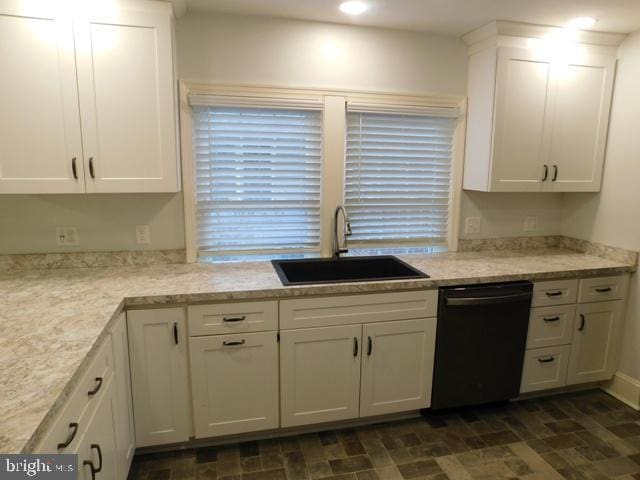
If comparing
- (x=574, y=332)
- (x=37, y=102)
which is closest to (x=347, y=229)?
(x=574, y=332)

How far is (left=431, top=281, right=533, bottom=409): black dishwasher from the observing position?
2.28m

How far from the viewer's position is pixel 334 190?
2.64m

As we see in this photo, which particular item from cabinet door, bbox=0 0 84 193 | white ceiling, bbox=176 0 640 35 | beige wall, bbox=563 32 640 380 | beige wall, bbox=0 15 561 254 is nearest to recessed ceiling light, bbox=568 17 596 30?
white ceiling, bbox=176 0 640 35

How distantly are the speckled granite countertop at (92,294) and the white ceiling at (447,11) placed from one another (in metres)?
1.43

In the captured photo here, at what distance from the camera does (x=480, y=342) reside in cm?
236

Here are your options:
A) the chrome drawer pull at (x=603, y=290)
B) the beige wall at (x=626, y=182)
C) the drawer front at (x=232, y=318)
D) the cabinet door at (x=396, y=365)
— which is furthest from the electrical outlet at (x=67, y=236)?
the beige wall at (x=626, y=182)

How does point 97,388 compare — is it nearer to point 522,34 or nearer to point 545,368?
point 545,368

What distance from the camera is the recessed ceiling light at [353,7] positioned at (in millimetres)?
2150

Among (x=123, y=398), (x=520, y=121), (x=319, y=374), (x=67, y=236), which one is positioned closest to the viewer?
(x=123, y=398)

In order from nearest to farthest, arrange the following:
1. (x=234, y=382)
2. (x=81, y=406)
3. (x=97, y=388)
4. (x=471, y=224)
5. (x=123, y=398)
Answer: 1. (x=81, y=406)
2. (x=97, y=388)
3. (x=123, y=398)
4. (x=234, y=382)
5. (x=471, y=224)

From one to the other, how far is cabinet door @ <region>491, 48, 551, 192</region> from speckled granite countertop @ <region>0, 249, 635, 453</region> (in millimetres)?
546

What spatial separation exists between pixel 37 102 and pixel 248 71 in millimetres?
1087

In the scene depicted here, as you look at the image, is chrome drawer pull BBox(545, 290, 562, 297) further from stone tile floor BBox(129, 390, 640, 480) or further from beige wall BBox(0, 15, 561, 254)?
beige wall BBox(0, 15, 561, 254)

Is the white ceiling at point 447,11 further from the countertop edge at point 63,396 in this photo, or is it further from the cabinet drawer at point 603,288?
the countertop edge at point 63,396
